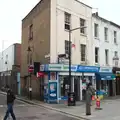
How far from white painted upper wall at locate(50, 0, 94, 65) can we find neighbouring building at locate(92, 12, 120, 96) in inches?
41.9

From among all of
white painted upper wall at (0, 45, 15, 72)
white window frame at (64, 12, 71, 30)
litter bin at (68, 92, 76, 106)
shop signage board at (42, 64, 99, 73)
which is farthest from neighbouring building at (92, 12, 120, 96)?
white painted upper wall at (0, 45, 15, 72)

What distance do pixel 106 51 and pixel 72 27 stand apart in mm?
6986

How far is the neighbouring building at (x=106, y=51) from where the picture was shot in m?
31.2

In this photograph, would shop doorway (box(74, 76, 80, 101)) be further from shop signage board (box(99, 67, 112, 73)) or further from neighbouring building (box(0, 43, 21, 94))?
neighbouring building (box(0, 43, 21, 94))

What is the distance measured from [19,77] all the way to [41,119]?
2272 centimetres

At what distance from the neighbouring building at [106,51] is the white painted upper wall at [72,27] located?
106cm

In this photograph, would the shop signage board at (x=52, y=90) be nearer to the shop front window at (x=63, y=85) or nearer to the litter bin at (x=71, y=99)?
the shop front window at (x=63, y=85)

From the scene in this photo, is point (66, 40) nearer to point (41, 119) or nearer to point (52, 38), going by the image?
point (52, 38)

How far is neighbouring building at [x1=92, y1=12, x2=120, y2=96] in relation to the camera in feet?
102

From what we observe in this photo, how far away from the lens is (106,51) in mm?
33281

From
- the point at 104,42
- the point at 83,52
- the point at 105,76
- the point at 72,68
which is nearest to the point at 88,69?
the point at 83,52

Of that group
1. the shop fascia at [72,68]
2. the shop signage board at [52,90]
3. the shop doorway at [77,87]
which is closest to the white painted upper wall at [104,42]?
the shop fascia at [72,68]

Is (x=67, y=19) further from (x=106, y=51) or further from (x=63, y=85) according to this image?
(x=106, y=51)

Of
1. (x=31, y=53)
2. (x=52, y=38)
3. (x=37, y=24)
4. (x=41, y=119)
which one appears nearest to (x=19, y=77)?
(x=31, y=53)
